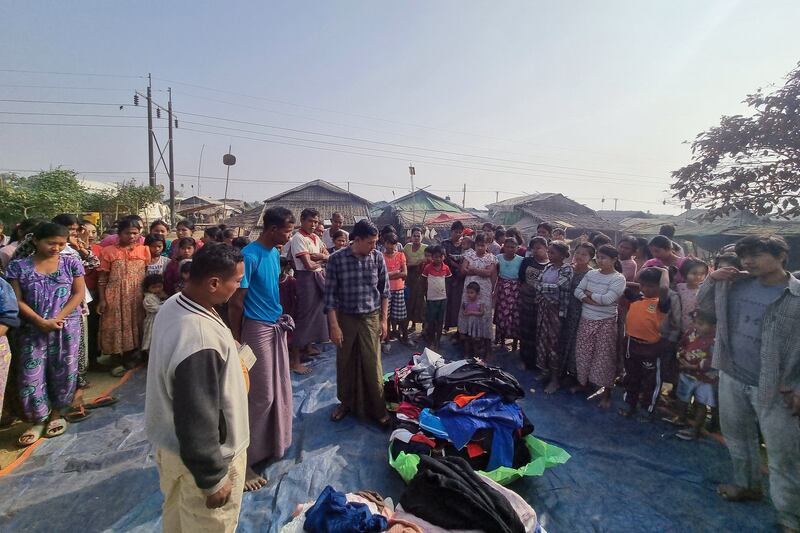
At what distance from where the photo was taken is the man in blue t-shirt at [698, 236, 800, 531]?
2.46 meters

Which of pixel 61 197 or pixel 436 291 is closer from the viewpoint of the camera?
pixel 436 291

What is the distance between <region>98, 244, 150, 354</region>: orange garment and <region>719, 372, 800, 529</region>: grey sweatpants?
6.23 meters

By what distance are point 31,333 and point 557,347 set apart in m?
5.39

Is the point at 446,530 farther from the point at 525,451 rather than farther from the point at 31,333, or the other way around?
the point at 31,333

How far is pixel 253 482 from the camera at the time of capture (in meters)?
2.87

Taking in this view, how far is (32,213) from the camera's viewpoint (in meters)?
13.4

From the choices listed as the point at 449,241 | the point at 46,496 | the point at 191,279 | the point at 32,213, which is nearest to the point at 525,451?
the point at 191,279

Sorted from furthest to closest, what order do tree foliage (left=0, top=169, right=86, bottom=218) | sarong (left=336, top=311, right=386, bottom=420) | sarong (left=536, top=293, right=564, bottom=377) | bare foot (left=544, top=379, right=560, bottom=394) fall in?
tree foliage (left=0, top=169, right=86, bottom=218), sarong (left=536, top=293, right=564, bottom=377), bare foot (left=544, top=379, right=560, bottom=394), sarong (left=336, top=311, right=386, bottom=420)

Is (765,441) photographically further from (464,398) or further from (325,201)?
(325,201)

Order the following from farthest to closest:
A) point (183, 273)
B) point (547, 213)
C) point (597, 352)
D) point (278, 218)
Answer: point (547, 213) < point (183, 273) < point (597, 352) < point (278, 218)

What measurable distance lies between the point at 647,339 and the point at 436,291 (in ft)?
9.32

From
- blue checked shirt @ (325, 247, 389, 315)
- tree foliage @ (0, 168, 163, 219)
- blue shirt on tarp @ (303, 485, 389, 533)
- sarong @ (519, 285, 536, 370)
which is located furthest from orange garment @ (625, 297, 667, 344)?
tree foliage @ (0, 168, 163, 219)

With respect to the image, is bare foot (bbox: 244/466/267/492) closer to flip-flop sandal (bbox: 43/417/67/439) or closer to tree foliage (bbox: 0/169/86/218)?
flip-flop sandal (bbox: 43/417/67/439)

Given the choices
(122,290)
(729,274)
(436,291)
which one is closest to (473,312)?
(436,291)
